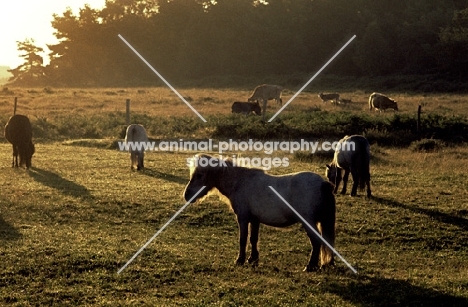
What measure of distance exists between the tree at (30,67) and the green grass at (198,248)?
221 feet

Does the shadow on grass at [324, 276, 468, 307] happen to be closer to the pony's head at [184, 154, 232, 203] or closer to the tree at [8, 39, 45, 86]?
the pony's head at [184, 154, 232, 203]

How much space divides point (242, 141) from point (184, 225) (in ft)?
41.7

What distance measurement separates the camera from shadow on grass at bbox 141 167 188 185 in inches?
597

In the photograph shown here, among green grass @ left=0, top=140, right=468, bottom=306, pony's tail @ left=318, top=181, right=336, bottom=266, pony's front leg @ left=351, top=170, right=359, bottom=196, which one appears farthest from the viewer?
pony's front leg @ left=351, top=170, right=359, bottom=196

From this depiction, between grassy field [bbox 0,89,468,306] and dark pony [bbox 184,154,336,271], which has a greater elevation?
dark pony [bbox 184,154,336,271]

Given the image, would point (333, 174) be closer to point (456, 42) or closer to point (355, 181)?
point (355, 181)

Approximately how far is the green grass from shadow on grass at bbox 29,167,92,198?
0.03 m

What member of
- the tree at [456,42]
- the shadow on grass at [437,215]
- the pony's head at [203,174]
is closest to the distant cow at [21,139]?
the pony's head at [203,174]

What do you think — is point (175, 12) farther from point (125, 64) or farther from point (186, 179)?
point (186, 179)

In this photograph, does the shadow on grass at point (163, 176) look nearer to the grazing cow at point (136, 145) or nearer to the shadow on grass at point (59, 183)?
the grazing cow at point (136, 145)

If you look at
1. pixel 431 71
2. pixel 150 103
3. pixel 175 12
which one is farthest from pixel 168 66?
pixel 150 103

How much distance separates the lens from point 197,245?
9.35 metres

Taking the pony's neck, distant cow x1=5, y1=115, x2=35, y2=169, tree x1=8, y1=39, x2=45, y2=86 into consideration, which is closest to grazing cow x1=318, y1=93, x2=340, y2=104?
distant cow x1=5, y1=115, x2=35, y2=169

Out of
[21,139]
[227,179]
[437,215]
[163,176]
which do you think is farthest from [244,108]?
[227,179]
